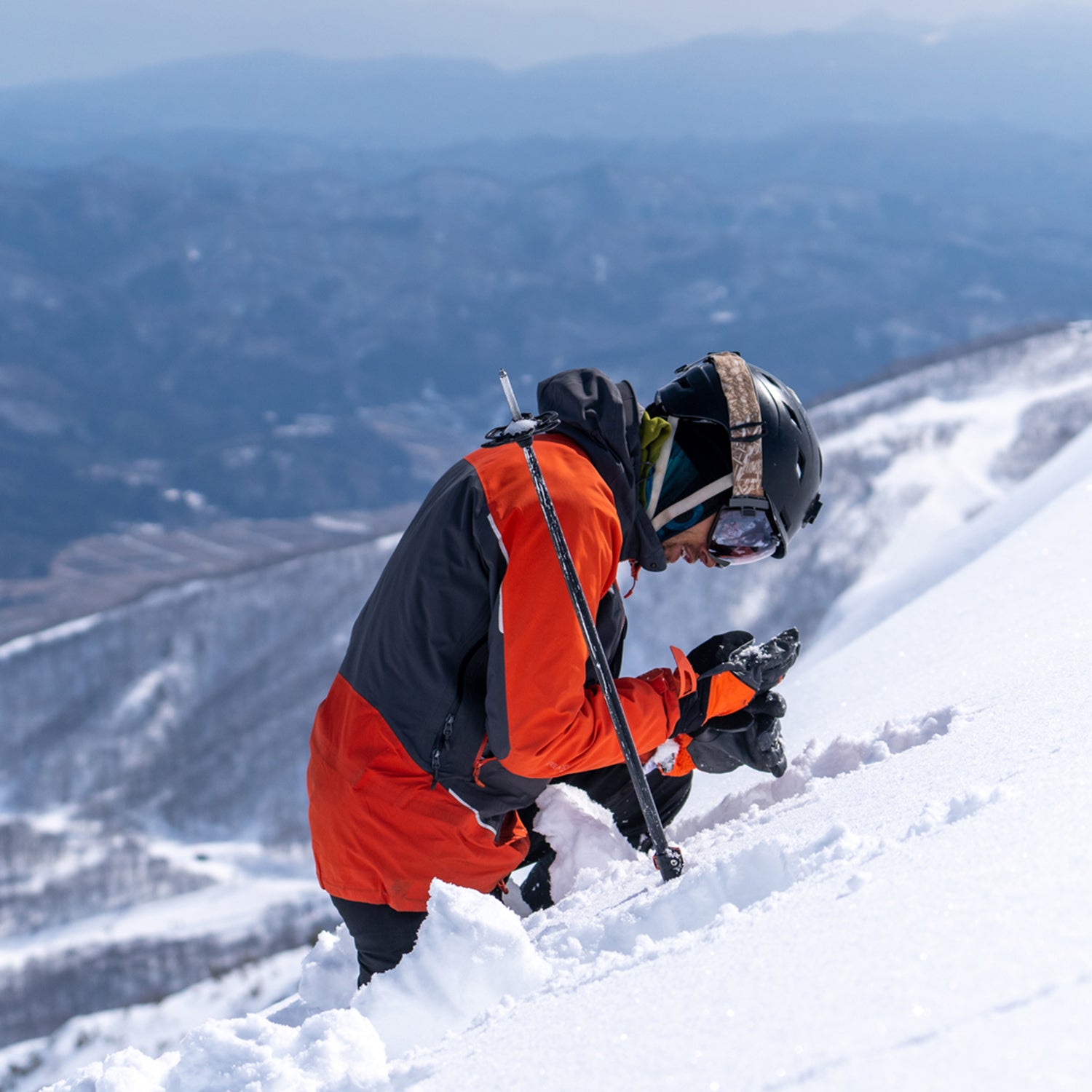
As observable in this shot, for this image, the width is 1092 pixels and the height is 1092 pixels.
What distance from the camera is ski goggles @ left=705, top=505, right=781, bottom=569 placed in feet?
12.1

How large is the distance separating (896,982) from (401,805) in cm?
219

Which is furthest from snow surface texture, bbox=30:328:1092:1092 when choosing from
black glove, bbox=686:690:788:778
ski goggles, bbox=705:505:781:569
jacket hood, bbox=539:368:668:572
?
jacket hood, bbox=539:368:668:572

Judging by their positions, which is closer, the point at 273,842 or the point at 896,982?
the point at 896,982

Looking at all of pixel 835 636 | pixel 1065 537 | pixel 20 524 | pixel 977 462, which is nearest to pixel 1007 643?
pixel 1065 537

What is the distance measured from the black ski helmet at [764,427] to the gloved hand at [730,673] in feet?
1.22

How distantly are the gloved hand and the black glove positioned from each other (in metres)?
0.05

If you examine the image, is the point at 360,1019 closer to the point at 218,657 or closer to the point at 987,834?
the point at 987,834

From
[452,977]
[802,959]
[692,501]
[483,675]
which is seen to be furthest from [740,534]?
[802,959]

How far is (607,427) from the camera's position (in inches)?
127

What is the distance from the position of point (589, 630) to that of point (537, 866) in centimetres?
146

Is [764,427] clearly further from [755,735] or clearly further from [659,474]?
[755,735]

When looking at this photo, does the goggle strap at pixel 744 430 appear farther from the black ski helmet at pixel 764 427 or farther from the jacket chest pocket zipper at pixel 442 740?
the jacket chest pocket zipper at pixel 442 740

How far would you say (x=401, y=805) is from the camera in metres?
3.57

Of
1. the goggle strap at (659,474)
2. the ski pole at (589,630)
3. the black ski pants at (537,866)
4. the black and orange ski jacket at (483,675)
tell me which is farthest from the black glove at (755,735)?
the goggle strap at (659,474)
